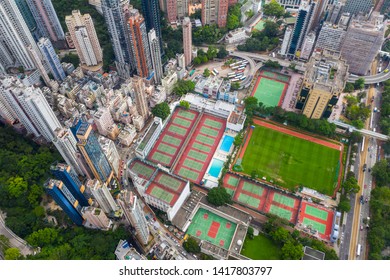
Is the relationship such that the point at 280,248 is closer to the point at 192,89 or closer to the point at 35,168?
the point at 192,89

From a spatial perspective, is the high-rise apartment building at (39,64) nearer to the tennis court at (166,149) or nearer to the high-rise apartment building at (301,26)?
the tennis court at (166,149)

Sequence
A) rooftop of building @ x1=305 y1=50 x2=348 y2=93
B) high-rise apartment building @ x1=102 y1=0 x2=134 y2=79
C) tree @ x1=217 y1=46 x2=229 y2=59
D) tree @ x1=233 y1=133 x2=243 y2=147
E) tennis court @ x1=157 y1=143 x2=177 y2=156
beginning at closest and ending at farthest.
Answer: rooftop of building @ x1=305 y1=50 x2=348 y2=93, tree @ x1=233 y1=133 x2=243 y2=147, tennis court @ x1=157 y1=143 x2=177 y2=156, high-rise apartment building @ x1=102 y1=0 x2=134 y2=79, tree @ x1=217 y1=46 x2=229 y2=59

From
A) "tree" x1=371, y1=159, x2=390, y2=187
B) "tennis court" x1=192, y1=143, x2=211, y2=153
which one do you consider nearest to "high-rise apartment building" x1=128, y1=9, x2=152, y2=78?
"tennis court" x1=192, y1=143, x2=211, y2=153

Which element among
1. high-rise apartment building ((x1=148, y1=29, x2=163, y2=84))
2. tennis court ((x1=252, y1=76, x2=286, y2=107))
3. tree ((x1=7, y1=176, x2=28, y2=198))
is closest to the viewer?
tree ((x1=7, y1=176, x2=28, y2=198))

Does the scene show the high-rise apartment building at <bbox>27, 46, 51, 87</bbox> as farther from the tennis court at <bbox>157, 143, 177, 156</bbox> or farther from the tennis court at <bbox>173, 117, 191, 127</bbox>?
the tennis court at <bbox>157, 143, 177, 156</bbox>

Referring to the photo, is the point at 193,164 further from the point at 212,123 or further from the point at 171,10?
the point at 171,10

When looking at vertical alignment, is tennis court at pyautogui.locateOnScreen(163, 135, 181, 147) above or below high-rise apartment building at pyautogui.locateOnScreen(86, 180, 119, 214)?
below

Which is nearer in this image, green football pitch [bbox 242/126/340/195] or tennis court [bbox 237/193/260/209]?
tennis court [bbox 237/193/260/209]

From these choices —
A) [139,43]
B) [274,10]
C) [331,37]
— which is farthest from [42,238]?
[274,10]

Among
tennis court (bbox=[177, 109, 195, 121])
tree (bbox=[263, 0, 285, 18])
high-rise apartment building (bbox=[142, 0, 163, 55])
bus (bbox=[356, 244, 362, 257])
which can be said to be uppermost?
high-rise apartment building (bbox=[142, 0, 163, 55])
